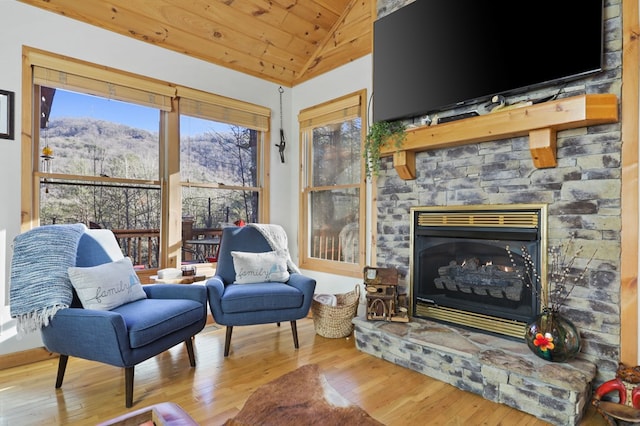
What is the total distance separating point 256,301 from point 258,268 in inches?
15.7

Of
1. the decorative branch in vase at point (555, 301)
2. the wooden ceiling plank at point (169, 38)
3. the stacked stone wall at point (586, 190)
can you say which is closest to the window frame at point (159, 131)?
the wooden ceiling plank at point (169, 38)

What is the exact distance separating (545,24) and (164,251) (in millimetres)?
3368

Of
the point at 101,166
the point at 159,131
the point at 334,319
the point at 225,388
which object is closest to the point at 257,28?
the point at 159,131

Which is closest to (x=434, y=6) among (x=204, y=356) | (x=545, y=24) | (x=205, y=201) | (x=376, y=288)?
(x=545, y=24)

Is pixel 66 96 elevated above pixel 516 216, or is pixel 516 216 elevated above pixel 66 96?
pixel 66 96

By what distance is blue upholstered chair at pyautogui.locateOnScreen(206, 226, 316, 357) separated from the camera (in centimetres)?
267

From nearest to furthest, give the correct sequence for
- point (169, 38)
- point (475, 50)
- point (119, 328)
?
point (119, 328) → point (475, 50) → point (169, 38)

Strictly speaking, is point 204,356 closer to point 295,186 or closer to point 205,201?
point 205,201

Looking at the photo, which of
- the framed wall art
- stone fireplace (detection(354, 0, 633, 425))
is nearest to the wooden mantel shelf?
stone fireplace (detection(354, 0, 633, 425))

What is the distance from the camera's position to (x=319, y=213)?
404cm

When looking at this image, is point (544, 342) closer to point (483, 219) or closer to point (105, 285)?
point (483, 219)

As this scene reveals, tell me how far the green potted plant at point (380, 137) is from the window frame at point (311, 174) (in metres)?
0.36

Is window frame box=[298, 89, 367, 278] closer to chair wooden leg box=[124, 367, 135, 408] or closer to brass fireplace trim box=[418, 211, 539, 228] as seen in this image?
brass fireplace trim box=[418, 211, 539, 228]

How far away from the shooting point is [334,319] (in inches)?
122
